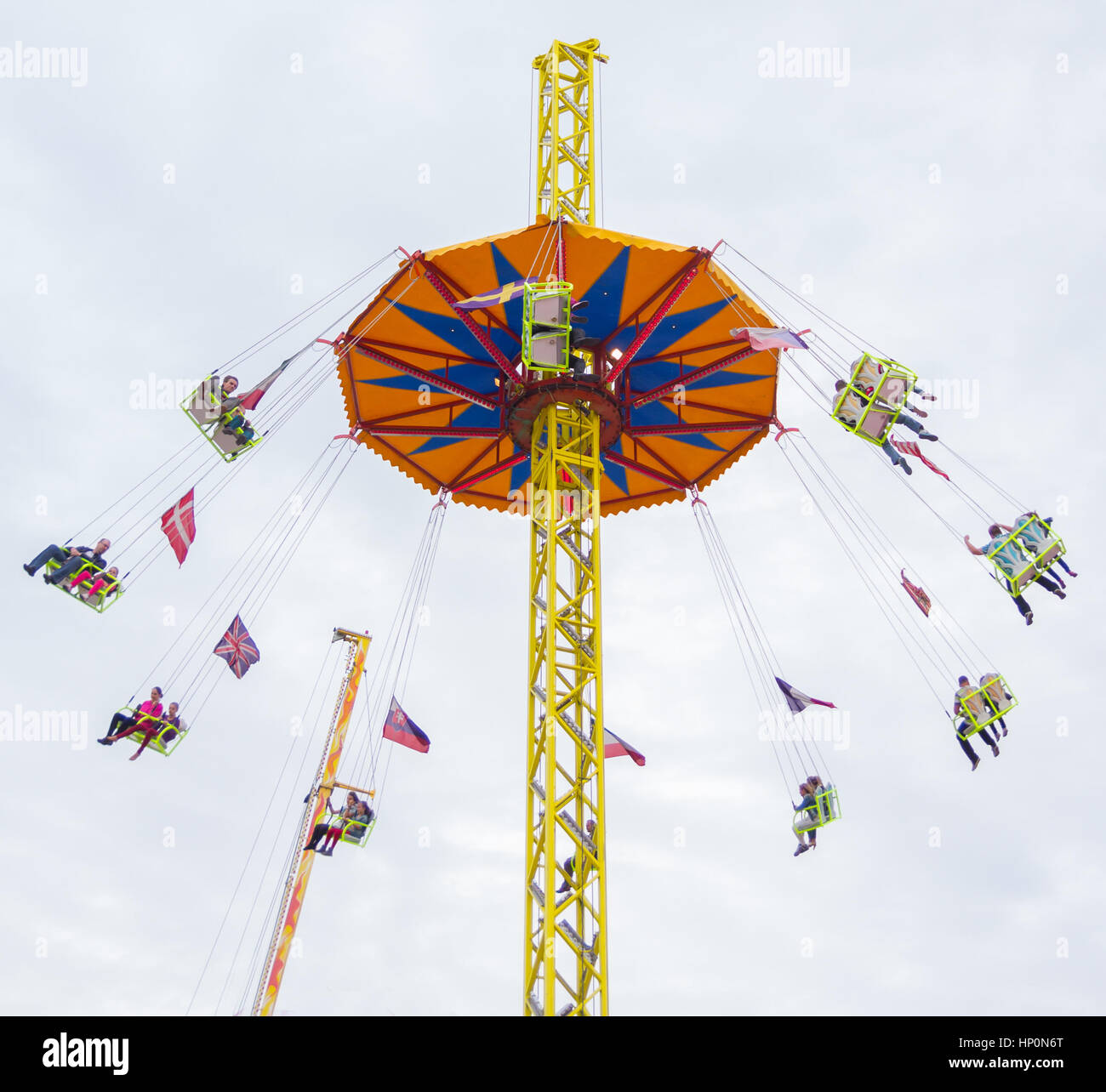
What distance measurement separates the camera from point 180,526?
15172mm

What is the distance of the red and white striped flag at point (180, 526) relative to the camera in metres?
15.1

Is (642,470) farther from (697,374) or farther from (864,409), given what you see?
(864,409)

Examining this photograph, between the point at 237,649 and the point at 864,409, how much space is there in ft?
33.9

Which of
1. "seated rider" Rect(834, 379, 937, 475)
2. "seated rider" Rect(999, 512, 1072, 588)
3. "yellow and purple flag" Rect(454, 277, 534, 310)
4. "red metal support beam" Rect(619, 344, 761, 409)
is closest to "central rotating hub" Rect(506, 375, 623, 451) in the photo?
"red metal support beam" Rect(619, 344, 761, 409)

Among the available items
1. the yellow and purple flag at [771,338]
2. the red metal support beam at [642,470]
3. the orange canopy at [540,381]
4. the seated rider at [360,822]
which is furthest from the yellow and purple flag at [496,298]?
the seated rider at [360,822]

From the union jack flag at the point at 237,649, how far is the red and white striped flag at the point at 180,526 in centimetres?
167

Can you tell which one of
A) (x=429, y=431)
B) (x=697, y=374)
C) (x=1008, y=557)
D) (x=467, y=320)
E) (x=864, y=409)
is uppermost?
(x=697, y=374)

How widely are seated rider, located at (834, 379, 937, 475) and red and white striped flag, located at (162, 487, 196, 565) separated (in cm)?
973

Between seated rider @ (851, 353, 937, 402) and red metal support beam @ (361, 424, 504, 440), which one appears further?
red metal support beam @ (361, 424, 504, 440)

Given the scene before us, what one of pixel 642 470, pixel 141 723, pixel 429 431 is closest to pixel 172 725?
pixel 141 723

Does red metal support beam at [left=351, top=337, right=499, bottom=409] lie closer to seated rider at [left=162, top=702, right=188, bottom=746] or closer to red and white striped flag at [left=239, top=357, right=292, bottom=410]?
red and white striped flag at [left=239, top=357, right=292, bottom=410]

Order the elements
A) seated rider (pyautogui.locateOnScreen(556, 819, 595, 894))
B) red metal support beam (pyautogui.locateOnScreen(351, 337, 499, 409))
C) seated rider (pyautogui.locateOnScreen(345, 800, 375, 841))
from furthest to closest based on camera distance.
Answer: seated rider (pyautogui.locateOnScreen(345, 800, 375, 841)), red metal support beam (pyautogui.locateOnScreen(351, 337, 499, 409)), seated rider (pyautogui.locateOnScreen(556, 819, 595, 894))

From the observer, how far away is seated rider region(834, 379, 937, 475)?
1418 centimetres
